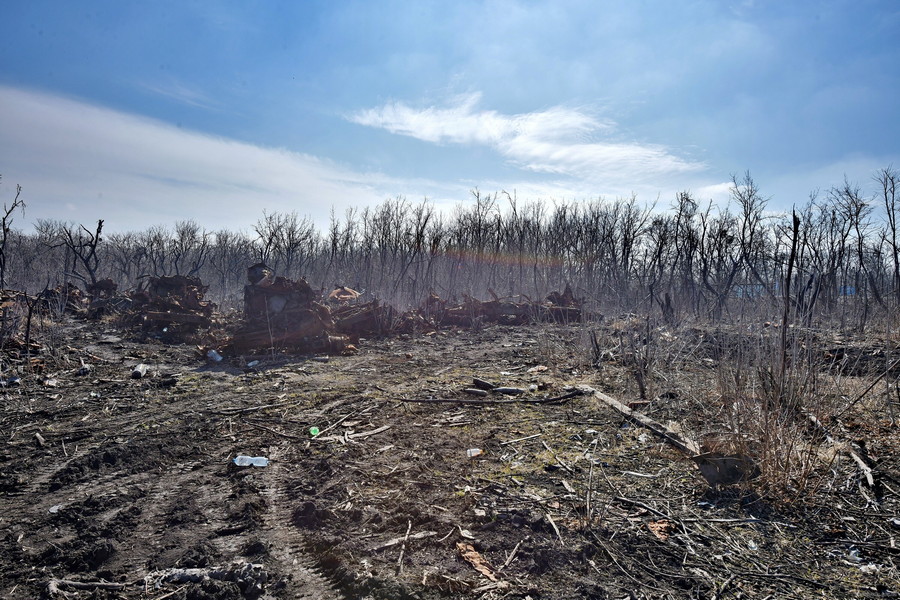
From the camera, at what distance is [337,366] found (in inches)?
403

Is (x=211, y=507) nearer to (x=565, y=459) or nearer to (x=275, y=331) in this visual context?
(x=565, y=459)

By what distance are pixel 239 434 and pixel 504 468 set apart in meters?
3.17

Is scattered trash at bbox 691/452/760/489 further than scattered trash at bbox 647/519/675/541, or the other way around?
scattered trash at bbox 691/452/760/489

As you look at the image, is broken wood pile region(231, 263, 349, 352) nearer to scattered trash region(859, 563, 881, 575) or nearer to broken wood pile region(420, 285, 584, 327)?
broken wood pile region(420, 285, 584, 327)

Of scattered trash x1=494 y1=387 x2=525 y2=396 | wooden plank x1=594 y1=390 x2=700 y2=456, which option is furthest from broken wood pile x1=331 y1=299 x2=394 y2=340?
wooden plank x1=594 y1=390 x2=700 y2=456

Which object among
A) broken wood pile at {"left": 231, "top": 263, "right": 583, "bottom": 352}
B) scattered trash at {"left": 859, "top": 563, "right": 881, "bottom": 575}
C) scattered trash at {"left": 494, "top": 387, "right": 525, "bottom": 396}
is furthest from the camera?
broken wood pile at {"left": 231, "top": 263, "right": 583, "bottom": 352}

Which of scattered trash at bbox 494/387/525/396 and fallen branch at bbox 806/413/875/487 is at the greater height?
fallen branch at bbox 806/413/875/487

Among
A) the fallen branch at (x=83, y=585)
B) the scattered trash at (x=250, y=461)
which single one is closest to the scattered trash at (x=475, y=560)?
the fallen branch at (x=83, y=585)

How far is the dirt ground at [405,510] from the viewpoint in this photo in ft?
9.11

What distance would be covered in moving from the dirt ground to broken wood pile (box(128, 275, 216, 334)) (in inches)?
277

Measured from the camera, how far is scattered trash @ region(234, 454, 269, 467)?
4664 millimetres

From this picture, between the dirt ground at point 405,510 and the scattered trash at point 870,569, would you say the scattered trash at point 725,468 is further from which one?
the scattered trash at point 870,569

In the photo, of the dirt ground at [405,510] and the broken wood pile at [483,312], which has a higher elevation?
the broken wood pile at [483,312]

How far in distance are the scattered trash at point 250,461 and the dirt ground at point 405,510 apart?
8 cm
